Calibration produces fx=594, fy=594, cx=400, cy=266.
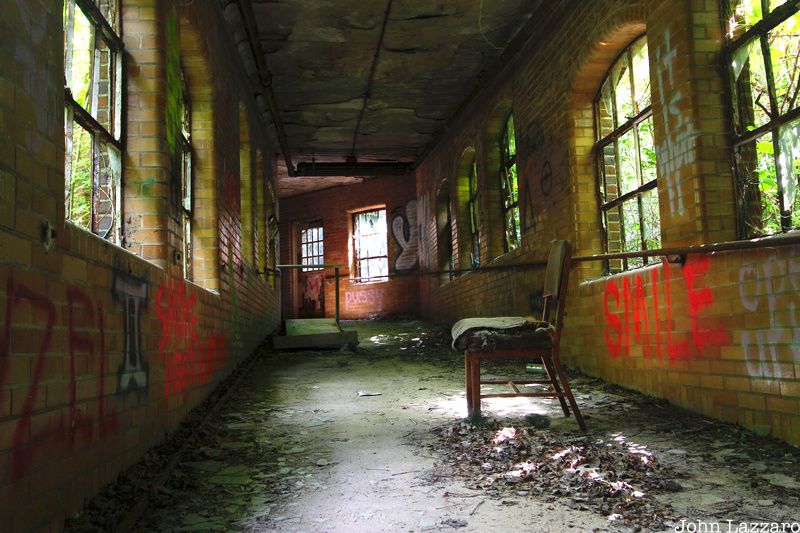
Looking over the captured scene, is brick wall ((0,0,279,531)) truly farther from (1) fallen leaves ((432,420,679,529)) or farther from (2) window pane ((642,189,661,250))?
(2) window pane ((642,189,661,250))

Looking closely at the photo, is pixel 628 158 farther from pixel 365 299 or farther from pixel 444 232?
pixel 365 299

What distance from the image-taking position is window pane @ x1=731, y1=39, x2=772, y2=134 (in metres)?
3.72

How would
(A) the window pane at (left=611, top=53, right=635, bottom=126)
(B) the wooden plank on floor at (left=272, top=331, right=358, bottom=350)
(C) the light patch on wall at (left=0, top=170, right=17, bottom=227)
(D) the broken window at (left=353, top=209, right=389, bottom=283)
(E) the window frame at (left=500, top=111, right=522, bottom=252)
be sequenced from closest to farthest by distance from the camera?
(C) the light patch on wall at (left=0, top=170, right=17, bottom=227) < (A) the window pane at (left=611, top=53, right=635, bottom=126) < (E) the window frame at (left=500, top=111, right=522, bottom=252) < (B) the wooden plank on floor at (left=272, top=331, right=358, bottom=350) < (D) the broken window at (left=353, top=209, right=389, bottom=283)

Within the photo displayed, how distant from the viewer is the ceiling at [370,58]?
6570mm

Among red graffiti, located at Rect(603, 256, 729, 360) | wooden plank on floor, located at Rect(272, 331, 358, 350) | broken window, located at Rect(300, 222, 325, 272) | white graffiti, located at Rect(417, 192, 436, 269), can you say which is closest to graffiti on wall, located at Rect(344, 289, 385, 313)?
broken window, located at Rect(300, 222, 325, 272)

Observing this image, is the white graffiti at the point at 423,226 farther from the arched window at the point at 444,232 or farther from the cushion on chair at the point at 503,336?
the cushion on chair at the point at 503,336

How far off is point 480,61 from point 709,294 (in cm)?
523

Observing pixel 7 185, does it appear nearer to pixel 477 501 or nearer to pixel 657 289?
pixel 477 501

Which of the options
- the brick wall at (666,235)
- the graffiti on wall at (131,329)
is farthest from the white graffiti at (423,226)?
the graffiti on wall at (131,329)

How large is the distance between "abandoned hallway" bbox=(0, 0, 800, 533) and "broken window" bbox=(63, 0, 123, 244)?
22 mm

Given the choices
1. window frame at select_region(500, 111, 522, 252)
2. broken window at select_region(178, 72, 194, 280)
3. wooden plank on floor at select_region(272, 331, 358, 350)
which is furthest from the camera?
wooden plank on floor at select_region(272, 331, 358, 350)

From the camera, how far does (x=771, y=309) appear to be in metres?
3.33

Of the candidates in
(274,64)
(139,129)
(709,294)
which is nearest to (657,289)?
(709,294)

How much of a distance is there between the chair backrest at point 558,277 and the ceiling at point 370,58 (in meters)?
3.59
